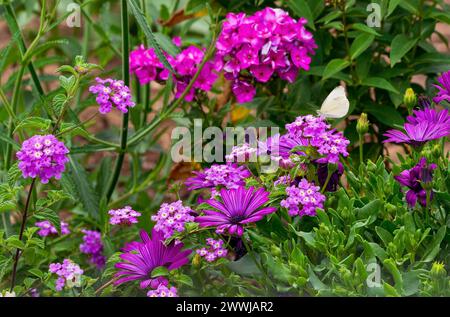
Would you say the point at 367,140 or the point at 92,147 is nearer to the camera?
the point at 92,147

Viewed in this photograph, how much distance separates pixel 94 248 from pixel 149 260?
518 mm

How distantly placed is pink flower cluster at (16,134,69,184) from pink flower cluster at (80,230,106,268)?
589mm

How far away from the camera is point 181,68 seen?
2.01 meters

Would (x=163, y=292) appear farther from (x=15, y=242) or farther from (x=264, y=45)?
(x=264, y=45)

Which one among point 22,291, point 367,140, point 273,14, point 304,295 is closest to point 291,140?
point 304,295

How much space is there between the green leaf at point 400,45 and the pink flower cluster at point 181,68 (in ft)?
1.31

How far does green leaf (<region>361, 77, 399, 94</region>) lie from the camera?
6.46 ft

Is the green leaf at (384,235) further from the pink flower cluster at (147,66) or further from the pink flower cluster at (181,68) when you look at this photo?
the pink flower cluster at (147,66)

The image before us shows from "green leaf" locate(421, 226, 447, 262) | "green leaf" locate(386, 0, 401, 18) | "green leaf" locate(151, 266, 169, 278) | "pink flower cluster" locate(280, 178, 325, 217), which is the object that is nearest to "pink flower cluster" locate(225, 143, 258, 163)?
"pink flower cluster" locate(280, 178, 325, 217)

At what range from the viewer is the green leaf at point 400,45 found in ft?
6.48

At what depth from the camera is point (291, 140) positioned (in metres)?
1.56

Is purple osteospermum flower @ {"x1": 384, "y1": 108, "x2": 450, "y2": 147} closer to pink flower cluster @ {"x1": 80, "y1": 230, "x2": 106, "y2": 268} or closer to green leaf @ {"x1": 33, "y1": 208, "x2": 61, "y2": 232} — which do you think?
green leaf @ {"x1": 33, "y1": 208, "x2": 61, "y2": 232}

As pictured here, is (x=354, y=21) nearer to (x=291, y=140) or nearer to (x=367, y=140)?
(x=367, y=140)
